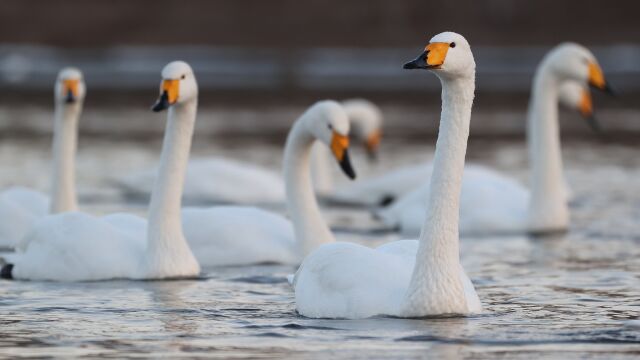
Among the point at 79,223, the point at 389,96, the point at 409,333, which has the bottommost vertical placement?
the point at 409,333

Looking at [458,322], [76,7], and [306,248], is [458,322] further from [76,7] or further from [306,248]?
[76,7]

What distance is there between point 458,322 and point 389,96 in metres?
31.0

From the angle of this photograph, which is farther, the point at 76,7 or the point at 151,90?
the point at 76,7

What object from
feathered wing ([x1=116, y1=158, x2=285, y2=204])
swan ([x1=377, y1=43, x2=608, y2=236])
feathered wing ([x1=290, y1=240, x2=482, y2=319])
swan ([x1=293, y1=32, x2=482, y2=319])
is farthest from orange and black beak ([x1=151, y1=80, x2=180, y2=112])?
feathered wing ([x1=116, y1=158, x2=285, y2=204])

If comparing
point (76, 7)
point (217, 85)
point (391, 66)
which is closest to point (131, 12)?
point (76, 7)

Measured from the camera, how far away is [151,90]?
40938mm

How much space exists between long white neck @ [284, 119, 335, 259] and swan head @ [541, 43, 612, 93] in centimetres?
370

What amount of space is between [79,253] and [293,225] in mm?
1950

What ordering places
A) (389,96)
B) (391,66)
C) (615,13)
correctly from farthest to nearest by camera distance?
(615,13) → (391,66) → (389,96)

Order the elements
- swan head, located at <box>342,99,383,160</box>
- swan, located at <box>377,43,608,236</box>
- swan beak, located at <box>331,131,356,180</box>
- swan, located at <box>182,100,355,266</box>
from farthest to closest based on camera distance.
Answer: swan head, located at <box>342,99,383,160</box> → swan, located at <box>377,43,608,236</box> → swan, located at <box>182,100,355,266</box> → swan beak, located at <box>331,131,356,180</box>

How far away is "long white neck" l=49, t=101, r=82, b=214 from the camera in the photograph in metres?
14.1

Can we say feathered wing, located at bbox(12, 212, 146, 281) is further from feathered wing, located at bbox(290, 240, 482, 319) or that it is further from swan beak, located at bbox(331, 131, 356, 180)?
feathered wing, located at bbox(290, 240, 482, 319)

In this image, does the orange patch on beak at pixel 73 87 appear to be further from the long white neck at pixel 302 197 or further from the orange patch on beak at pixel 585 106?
the orange patch on beak at pixel 585 106

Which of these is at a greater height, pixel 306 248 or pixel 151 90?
pixel 151 90
